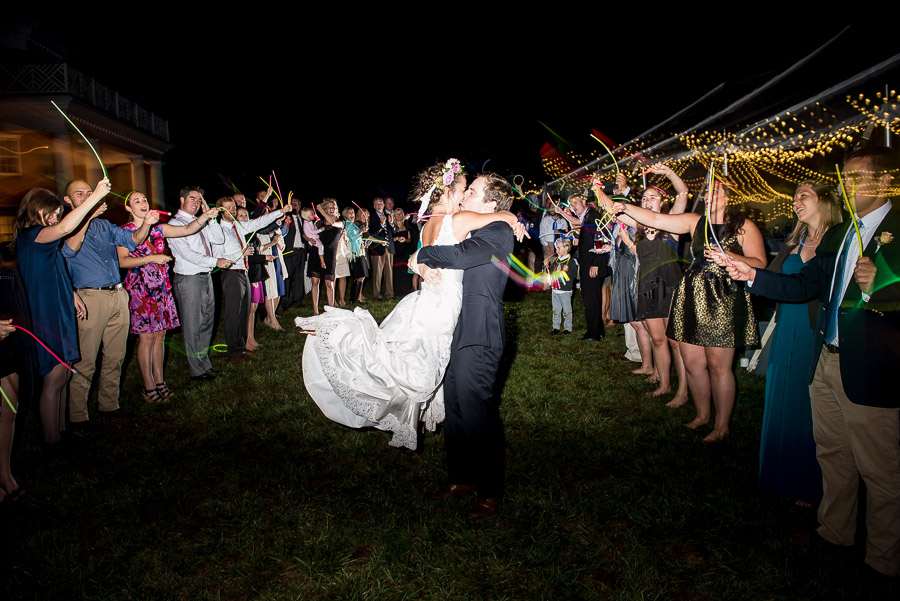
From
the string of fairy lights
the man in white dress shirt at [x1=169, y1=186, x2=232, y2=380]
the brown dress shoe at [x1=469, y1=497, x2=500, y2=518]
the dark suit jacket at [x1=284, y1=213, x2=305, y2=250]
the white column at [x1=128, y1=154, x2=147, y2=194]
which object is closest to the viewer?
the brown dress shoe at [x1=469, y1=497, x2=500, y2=518]

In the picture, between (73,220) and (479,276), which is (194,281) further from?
(479,276)

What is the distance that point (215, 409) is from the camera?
493 centimetres

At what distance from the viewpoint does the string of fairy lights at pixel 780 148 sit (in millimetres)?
6484

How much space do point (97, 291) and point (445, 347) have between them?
3.31 m

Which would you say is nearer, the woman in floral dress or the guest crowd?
the guest crowd

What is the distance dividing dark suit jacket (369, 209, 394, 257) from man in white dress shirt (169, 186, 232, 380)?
581cm

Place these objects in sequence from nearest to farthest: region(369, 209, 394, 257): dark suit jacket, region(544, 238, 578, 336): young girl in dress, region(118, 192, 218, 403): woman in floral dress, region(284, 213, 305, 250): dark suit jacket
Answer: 1. region(118, 192, 218, 403): woman in floral dress
2. region(544, 238, 578, 336): young girl in dress
3. region(284, 213, 305, 250): dark suit jacket
4. region(369, 209, 394, 257): dark suit jacket

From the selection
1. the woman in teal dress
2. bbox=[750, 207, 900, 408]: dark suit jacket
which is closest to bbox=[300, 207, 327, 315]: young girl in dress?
the woman in teal dress

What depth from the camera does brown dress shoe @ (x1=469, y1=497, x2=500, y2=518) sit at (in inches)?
123

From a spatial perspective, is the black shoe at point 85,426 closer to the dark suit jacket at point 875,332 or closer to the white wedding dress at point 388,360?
the white wedding dress at point 388,360

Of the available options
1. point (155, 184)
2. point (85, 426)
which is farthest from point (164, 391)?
point (155, 184)

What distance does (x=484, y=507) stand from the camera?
10.4ft

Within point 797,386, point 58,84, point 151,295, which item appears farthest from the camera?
point 58,84

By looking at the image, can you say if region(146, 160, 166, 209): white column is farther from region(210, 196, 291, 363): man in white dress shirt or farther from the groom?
the groom
